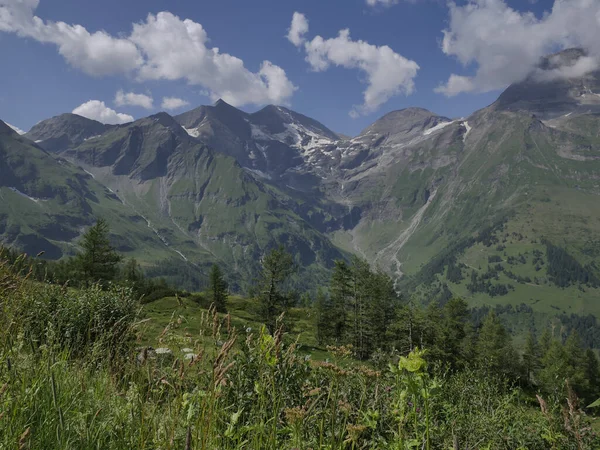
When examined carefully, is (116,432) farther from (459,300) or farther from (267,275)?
(459,300)

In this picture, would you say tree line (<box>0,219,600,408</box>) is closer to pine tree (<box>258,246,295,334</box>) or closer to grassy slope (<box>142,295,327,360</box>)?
pine tree (<box>258,246,295,334</box>)

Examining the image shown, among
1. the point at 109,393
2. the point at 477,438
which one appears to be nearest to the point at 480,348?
the point at 477,438

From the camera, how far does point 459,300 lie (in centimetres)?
6178

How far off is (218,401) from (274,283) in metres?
41.8

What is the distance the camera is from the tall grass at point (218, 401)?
266 centimetres

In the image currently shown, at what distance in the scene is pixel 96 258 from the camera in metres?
47.5

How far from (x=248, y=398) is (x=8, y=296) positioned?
323cm

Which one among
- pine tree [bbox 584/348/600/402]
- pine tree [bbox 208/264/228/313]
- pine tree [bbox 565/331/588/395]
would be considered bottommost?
pine tree [bbox 584/348/600/402]

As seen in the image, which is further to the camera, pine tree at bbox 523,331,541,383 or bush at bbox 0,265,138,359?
pine tree at bbox 523,331,541,383

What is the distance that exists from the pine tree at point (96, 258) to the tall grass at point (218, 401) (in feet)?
153

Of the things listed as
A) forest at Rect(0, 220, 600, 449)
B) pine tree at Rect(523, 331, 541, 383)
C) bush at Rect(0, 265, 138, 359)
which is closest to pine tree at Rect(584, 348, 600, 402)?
pine tree at Rect(523, 331, 541, 383)

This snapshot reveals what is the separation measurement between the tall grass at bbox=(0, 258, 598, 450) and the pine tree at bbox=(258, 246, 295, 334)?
1459 inches

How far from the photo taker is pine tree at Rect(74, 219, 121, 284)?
153 ft

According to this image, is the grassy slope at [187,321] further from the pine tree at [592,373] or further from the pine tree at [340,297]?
the pine tree at [592,373]
